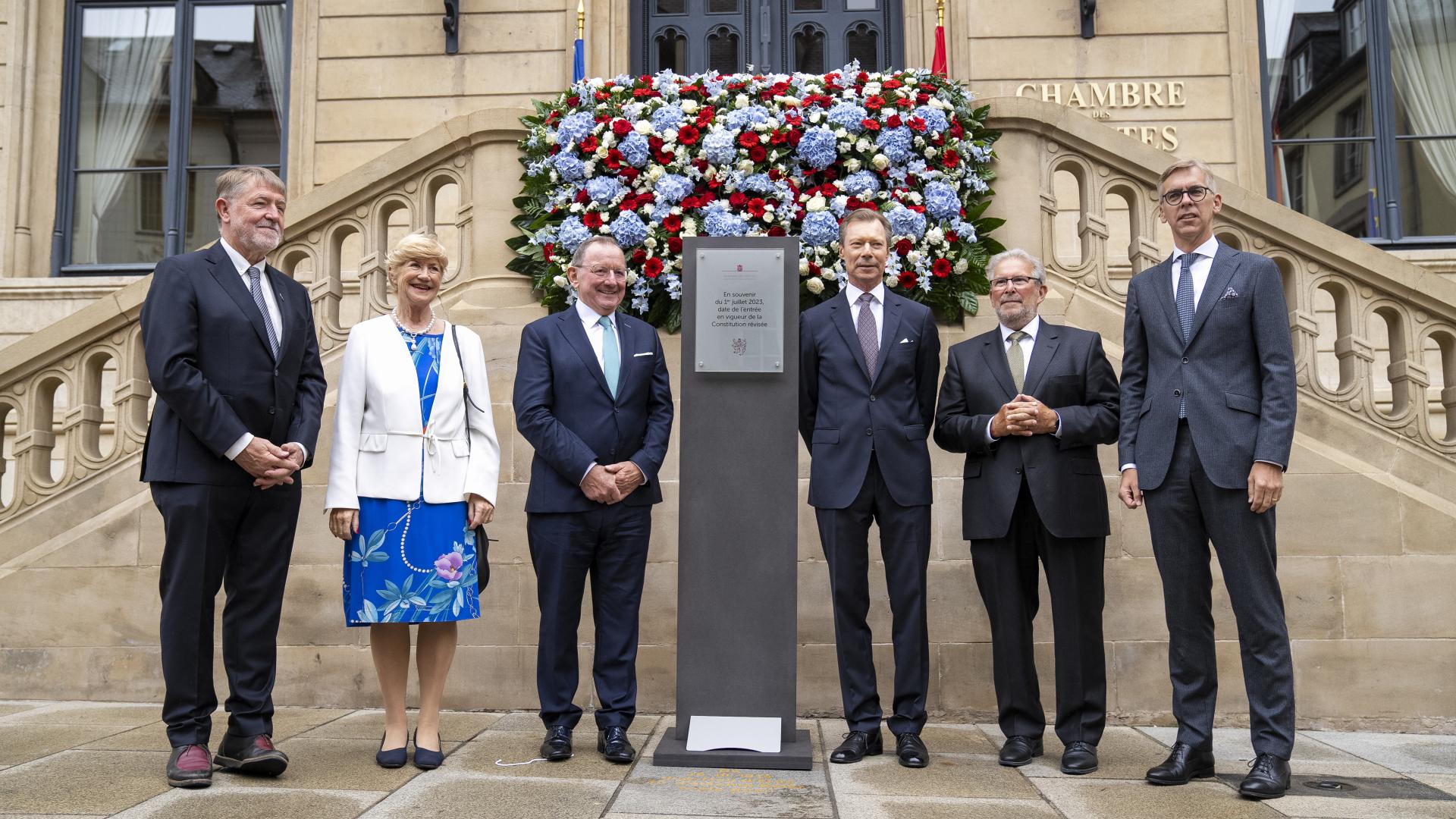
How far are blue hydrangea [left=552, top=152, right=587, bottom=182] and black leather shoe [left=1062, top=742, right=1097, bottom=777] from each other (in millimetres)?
3612

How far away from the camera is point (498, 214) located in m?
6.10

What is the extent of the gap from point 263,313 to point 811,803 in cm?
249

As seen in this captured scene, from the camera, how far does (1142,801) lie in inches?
146

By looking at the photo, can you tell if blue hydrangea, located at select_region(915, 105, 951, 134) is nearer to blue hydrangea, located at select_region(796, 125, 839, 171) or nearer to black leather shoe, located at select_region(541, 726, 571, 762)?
blue hydrangea, located at select_region(796, 125, 839, 171)

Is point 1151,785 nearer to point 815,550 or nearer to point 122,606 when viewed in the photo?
point 815,550

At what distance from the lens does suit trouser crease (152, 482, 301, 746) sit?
12.8ft

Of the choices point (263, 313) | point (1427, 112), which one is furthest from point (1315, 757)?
point (1427, 112)

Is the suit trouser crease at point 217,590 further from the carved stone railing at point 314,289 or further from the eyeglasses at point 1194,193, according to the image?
the eyeglasses at point 1194,193

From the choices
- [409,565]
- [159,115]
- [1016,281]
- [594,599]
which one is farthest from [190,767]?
[159,115]

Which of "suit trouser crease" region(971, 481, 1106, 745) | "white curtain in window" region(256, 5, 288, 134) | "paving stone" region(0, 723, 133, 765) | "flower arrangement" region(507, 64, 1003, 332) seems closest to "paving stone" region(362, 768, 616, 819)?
"paving stone" region(0, 723, 133, 765)

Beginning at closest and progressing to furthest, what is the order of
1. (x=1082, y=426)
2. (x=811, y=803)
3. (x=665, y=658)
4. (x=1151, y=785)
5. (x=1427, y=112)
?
1. (x=811, y=803)
2. (x=1151, y=785)
3. (x=1082, y=426)
4. (x=665, y=658)
5. (x=1427, y=112)

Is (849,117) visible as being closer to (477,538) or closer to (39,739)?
(477,538)

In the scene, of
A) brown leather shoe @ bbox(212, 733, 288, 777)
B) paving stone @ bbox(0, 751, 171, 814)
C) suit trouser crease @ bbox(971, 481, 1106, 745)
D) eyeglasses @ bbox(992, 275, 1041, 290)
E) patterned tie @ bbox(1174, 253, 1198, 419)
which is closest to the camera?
paving stone @ bbox(0, 751, 171, 814)

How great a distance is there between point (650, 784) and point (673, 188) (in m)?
3.13
